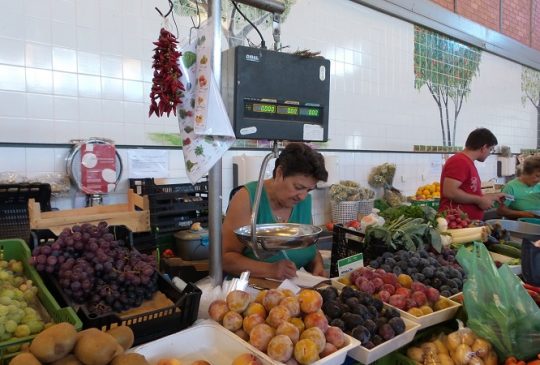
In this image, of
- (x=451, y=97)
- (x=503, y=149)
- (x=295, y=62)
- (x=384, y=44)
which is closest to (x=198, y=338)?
(x=295, y=62)

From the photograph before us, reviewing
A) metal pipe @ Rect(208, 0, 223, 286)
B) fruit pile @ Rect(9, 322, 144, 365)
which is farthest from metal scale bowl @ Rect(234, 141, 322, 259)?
fruit pile @ Rect(9, 322, 144, 365)

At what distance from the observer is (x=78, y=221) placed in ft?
7.01

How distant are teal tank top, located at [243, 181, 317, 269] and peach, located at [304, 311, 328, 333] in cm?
96

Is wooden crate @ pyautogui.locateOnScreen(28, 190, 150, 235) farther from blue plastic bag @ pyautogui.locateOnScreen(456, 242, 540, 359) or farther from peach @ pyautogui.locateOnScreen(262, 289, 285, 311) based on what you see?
blue plastic bag @ pyautogui.locateOnScreen(456, 242, 540, 359)

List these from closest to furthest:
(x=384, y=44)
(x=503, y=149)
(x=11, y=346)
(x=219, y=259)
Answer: (x=11, y=346) → (x=219, y=259) → (x=384, y=44) → (x=503, y=149)

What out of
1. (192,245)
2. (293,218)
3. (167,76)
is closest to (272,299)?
(167,76)

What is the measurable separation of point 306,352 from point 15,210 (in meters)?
2.05

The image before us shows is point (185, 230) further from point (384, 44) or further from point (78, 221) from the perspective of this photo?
point (384, 44)

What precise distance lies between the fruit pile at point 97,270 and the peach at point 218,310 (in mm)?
208

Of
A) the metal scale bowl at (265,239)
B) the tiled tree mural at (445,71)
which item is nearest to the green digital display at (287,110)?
the metal scale bowl at (265,239)

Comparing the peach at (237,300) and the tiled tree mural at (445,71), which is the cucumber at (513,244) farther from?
the tiled tree mural at (445,71)

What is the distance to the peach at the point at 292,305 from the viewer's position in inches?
47.2

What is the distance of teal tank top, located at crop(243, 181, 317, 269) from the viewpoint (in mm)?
2229

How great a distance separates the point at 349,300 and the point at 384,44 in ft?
15.5
